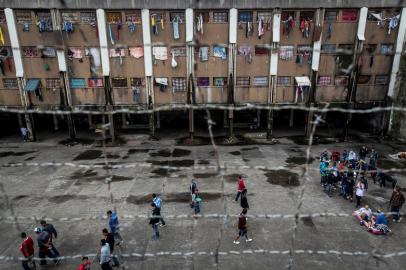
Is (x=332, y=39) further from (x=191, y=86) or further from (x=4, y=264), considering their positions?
(x=4, y=264)

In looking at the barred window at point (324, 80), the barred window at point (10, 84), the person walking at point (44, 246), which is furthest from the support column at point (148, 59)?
the person walking at point (44, 246)

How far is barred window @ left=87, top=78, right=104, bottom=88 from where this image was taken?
23656 mm

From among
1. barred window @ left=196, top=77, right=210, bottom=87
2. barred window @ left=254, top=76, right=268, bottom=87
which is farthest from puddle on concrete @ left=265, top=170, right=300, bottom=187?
barred window @ left=196, top=77, right=210, bottom=87

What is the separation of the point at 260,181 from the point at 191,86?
9.77 metres

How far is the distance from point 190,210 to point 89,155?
10929 mm

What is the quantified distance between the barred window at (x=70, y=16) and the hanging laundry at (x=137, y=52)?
14.1 ft

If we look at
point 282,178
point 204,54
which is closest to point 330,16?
point 204,54

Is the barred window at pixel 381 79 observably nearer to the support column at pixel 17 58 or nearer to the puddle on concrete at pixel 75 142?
the puddle on concrete at pixel 75 142

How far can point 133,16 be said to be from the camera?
Result: 22.3 meters

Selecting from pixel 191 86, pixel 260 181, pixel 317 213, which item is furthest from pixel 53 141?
pixel 317 213

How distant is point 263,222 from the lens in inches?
510

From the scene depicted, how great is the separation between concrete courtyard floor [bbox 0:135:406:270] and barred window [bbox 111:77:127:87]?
4.94 metres

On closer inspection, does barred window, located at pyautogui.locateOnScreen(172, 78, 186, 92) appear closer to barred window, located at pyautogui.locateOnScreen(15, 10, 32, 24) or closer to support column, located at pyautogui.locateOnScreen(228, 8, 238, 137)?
support column, located at pyautogui.locateOnScreen(228, 8, 238, 137)

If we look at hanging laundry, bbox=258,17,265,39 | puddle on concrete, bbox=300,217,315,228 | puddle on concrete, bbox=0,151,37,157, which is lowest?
puddle on concrete, bbox=300,217,315,228
